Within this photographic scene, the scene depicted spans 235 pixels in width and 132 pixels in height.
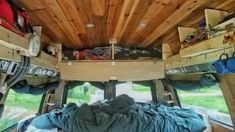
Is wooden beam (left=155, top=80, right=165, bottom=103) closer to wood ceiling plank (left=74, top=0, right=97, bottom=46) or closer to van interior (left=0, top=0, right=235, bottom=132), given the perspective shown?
van interior (left=0, top=0, right=235, bottom=132)

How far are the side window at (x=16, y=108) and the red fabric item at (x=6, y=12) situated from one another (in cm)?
145

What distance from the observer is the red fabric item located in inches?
52.9

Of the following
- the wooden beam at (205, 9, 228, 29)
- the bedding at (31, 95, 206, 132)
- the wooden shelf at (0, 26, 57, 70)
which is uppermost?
the wooden beam at (205, 9, 228, 29)

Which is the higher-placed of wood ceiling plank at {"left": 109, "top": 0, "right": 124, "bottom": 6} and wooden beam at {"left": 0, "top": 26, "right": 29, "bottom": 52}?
wood ceiling plank at {"left": 109, "top": 0, "right": 124, "bottom": 6}

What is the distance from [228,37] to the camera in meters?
1.66

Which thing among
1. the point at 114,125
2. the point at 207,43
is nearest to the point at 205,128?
the point at 114,125

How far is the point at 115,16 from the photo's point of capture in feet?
6.79

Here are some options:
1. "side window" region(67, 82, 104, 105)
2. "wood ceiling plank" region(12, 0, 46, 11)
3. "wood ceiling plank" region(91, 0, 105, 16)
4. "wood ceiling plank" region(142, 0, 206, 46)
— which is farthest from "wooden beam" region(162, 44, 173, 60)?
"wood ceiling plank" region(12, 0, 46, 11)

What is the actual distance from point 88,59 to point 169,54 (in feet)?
4.12

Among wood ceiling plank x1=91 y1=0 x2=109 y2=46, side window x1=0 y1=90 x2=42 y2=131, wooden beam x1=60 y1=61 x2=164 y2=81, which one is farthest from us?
wooden beam x1=60 y1=61 x2=164 y2=81

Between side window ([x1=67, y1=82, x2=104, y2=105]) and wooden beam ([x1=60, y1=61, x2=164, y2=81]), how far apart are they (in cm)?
61

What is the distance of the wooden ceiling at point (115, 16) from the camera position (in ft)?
5.67

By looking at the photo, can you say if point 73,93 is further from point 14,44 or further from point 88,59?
point 14,44

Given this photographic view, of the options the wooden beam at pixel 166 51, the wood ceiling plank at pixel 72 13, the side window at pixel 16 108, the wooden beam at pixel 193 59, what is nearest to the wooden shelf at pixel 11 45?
the wood ceiling plank at pixel 72 13
